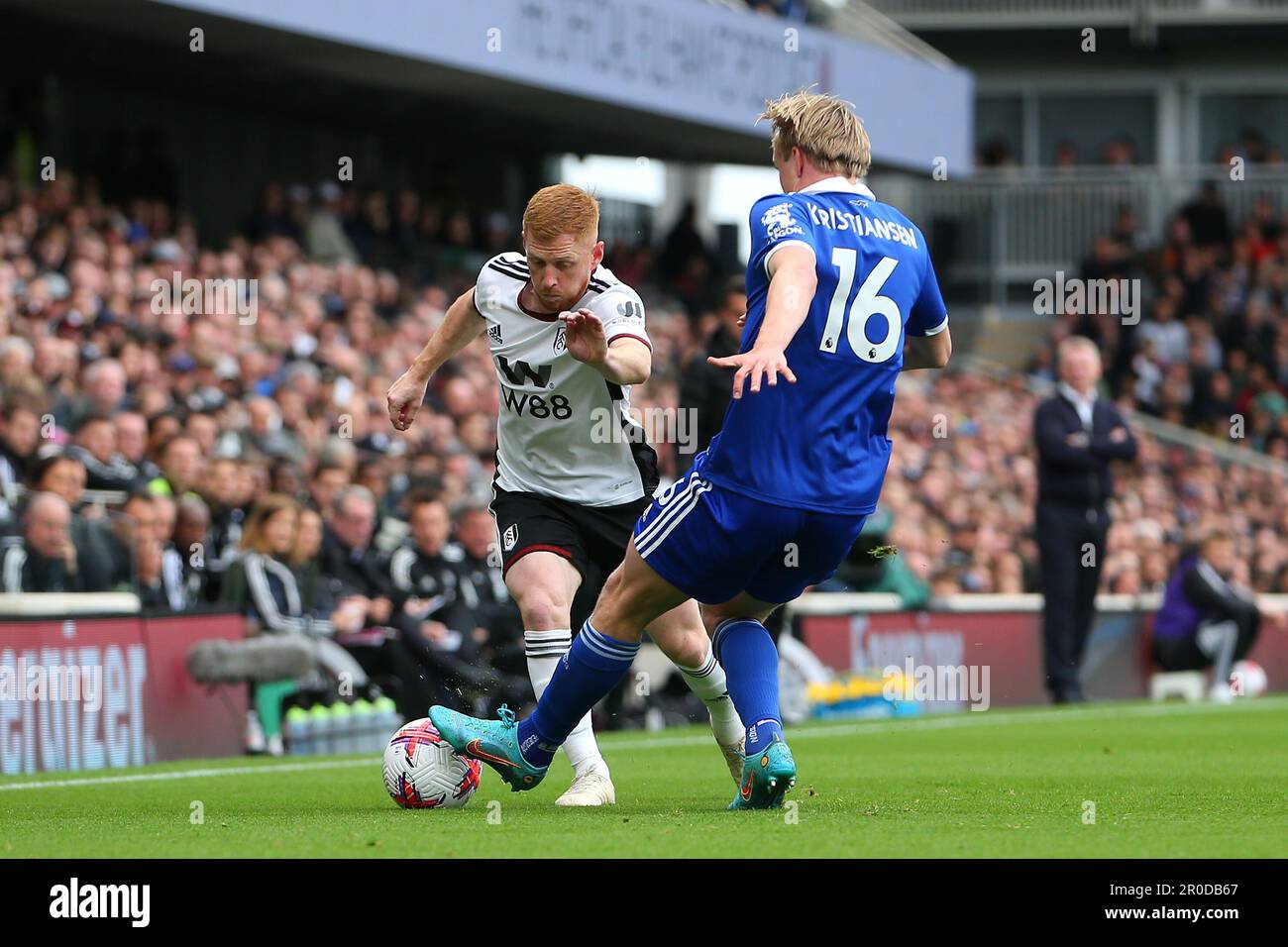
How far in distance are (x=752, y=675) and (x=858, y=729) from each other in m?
6.53

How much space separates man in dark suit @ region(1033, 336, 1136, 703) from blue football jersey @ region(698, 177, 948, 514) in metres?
9.11

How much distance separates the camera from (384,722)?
42.1 feet

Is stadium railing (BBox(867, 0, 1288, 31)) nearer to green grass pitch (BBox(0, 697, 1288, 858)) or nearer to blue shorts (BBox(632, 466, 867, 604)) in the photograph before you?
green grass pitch (BBox(0, 697, 1288, 858))

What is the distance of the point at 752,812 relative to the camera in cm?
701

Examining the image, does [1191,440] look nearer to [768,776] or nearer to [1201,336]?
[1201,336]

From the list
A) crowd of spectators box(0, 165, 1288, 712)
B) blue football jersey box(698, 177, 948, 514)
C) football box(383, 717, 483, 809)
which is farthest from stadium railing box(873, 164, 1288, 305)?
blue football jersey box(698, 177, 948, 514)

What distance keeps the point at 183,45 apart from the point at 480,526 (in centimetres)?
905

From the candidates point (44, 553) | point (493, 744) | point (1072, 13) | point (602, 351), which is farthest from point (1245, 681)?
point (1072, 13)

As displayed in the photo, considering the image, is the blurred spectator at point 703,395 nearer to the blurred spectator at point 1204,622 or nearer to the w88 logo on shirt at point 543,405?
the w88 logo on shirt at point 543,405

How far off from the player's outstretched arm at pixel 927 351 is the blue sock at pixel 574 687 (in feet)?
4.38

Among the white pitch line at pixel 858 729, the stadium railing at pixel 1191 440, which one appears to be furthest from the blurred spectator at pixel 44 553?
the stadium railing at pixel 1191 440

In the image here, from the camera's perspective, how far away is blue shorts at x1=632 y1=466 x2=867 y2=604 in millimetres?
6652

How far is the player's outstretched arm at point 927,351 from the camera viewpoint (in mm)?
7320

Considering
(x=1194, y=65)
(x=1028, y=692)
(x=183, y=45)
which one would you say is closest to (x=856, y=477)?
(x=1028, y=692)
